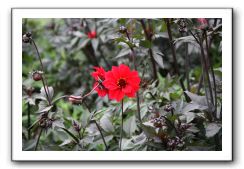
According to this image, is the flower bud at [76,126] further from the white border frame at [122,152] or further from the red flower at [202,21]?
the red flower at [202,21]

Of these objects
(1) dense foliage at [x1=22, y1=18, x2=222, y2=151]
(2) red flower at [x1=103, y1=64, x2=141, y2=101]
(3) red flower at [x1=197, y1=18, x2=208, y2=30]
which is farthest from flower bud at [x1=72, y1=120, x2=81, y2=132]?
(3) red flower at [x1=197, y1=18, x2=208, y2=30]

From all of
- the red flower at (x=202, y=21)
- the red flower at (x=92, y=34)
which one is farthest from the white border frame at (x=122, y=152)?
the red flower at (x=92, y=34)

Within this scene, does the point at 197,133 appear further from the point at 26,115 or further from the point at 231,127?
the point at 26,115

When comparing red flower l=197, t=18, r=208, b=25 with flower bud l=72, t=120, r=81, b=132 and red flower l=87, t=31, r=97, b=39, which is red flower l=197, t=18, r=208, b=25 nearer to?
flower bud l=72, t=120, r=81, b=132

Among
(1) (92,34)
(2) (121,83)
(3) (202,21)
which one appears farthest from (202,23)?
(1) (92,34)

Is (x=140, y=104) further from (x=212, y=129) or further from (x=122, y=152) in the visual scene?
(x=212, y=129)

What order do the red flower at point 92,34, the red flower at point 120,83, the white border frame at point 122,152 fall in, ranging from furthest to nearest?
1. the red flower at point 92,34
2. the white border frame at point 122,152
3. the red flower at point 120,83
